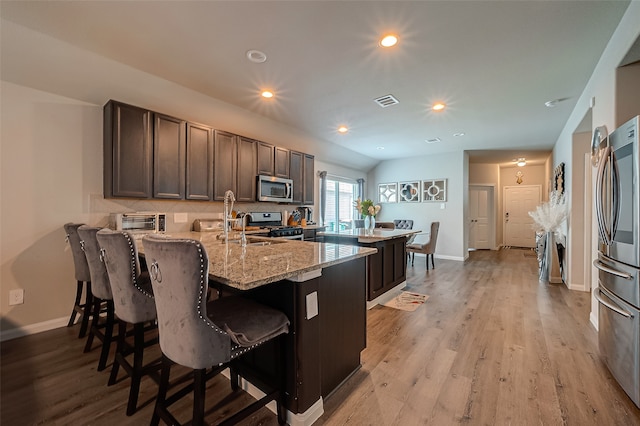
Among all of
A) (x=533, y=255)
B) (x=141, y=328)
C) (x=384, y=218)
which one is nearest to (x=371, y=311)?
(x=141, y=328)

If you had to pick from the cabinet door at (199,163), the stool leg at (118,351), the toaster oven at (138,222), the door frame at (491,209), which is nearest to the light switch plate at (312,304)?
the stool leg at (118,351)

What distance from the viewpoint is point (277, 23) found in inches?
81.1

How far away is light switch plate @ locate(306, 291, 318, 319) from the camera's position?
4.78ft

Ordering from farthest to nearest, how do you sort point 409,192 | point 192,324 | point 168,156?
point 409,192 < point 168,156 < point 192,324

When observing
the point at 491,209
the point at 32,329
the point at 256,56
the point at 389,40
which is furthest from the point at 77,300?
the point at 491,209

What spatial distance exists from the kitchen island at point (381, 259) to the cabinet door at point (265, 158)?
1.52 metres

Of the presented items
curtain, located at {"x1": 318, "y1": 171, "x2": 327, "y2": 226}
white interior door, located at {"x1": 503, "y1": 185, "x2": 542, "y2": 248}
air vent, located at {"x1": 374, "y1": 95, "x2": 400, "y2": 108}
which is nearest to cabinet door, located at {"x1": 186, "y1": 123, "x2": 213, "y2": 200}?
air vent, located at {"x1": 374, "y1": 95, "x2": 400, "y2": 108}

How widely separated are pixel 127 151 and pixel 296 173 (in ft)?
9.05

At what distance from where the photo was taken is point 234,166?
4.00m

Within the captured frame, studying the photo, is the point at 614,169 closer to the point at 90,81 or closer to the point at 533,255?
the point at 90,81

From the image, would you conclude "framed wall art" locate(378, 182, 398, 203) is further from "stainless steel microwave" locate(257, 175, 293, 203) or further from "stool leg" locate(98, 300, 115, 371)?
"stool leg" locate(98, 300, 115, 371)

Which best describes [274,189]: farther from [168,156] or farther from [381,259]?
[381,259]

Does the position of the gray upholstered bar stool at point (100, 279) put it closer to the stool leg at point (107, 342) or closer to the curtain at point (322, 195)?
the stool leg at point (107, 342)

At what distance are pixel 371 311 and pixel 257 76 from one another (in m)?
2.98
